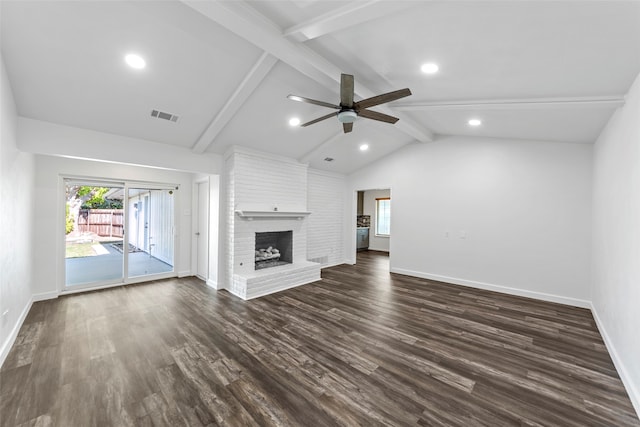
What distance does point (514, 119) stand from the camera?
3.79 metres

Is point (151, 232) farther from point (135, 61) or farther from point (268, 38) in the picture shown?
point (268, 38)

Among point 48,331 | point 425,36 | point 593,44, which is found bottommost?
point 48,331

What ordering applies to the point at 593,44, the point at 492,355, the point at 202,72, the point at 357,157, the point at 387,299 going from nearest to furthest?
the point at 593,44, the point at 492,355, the point at 202,72, the point at 387,299, the point at 357,157

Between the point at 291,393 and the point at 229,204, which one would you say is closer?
the point at 291,393

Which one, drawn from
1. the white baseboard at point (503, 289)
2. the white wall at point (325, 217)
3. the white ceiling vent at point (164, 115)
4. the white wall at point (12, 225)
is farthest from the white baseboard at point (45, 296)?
the white baseboard at point (503, 289)

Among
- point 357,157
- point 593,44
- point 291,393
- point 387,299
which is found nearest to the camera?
point 593,44

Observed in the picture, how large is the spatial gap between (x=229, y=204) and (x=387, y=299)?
3.28m

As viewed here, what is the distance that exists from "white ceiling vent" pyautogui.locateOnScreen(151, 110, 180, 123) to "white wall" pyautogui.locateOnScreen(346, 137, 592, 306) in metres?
4.75

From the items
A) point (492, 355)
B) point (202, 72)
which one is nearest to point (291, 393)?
point (492, 355)

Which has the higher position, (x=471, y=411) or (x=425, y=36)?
(x=425, y=36)

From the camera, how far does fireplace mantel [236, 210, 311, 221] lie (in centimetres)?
469

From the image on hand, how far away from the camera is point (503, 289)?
4.86 m

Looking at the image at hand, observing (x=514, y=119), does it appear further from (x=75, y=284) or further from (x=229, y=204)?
(x=75, y=284)

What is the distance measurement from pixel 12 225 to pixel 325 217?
548cm
